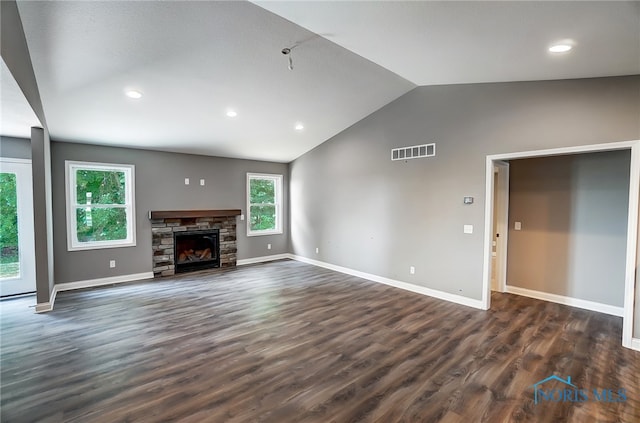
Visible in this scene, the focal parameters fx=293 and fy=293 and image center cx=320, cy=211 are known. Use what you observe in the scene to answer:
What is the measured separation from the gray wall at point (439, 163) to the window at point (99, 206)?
382 cm

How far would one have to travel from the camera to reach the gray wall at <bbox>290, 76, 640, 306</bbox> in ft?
10.9

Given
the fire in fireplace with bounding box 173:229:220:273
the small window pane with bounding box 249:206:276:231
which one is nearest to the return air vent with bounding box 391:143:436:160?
the small window pane with bounding box 249:206:276:231

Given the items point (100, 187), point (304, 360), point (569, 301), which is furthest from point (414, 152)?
point (100, 187)

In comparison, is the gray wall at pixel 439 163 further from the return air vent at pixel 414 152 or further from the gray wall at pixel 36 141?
the gray wall at pixel 36 141

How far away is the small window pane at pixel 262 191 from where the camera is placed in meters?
7.26

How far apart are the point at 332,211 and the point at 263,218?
1.99 m

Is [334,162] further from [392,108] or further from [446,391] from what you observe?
[446,391]

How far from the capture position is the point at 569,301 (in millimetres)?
4203

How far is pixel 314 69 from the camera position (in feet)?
12.6

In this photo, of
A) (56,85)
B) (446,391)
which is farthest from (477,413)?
(56,85)

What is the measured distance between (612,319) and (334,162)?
492 centimetres

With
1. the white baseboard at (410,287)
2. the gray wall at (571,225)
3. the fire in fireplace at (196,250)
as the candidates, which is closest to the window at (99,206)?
the fire in fireplace at (196,250)

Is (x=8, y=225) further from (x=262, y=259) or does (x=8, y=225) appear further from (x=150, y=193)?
(x=262, y=259)

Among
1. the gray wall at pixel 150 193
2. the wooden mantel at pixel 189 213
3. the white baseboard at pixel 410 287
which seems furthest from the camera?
the wooden mantel at pixel 189 213
